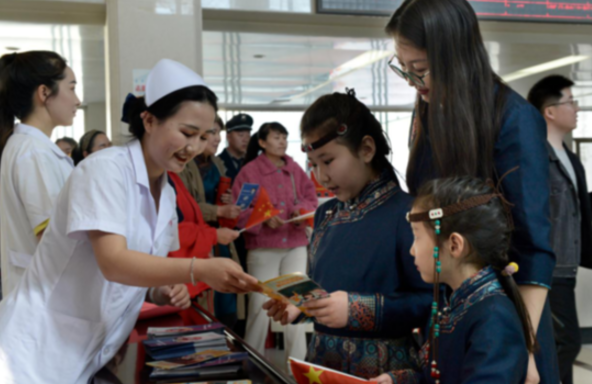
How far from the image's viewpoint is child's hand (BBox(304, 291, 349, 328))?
5.18 ft

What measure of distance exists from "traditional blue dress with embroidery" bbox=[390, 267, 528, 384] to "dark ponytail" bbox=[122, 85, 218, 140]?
898 mm

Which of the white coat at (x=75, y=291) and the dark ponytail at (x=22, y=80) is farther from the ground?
the dark ponytail at (x=22, y=80)

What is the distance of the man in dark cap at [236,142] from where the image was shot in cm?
539

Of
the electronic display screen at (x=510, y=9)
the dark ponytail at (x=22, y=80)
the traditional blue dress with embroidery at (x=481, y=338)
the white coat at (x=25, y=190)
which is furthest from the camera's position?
the electronic display screen at (x=510, y=9)

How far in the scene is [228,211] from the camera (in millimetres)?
4125

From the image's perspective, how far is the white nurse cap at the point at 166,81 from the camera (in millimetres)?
1722

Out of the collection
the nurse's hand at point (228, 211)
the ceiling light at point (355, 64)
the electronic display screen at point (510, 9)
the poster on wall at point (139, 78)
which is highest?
the ceiling light at point (355, 64)

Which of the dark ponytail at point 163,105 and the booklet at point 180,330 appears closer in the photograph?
the dark ponytail at point 163,105

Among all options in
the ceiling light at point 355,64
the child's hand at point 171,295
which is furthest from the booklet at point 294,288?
the ceiling light at point 355,64

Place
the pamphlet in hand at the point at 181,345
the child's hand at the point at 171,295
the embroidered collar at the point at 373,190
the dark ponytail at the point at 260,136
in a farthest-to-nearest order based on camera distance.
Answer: the dark ponytail at the point at 260,136, the child's hand at the point at 171,295, the embroidered collar at the point at 373,190, the pamphlet in hand at the point at 181,345

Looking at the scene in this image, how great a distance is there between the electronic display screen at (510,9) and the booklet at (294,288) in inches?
121

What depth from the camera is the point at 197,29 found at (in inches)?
153

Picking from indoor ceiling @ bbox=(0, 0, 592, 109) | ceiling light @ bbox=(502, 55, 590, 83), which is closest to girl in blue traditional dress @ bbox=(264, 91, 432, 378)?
indoor ceiling @ bbox=(0, 0, 592, 109)

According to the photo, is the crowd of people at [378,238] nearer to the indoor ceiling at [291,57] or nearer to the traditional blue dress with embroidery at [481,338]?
the traditional blue dress with embroidery at [481,338]
